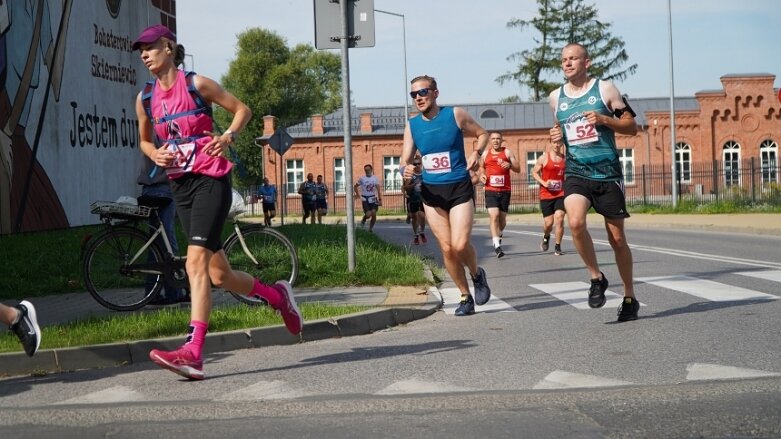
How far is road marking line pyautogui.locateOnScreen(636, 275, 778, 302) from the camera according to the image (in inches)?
389

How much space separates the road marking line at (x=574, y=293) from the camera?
9.96 m

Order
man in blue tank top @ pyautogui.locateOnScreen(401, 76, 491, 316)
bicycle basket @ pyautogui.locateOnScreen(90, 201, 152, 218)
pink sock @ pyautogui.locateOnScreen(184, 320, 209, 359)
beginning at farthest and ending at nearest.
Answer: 1. bicycle basket @ pyautogui.locateOnScreen(90, 201, 152, 218)
2. man in blue tank top @ pyautogui.locateOnScreen(401, 76, 491, 316)
3. pink sock @ pyautogui.locateOnScreen(184, 320, 209, 359)

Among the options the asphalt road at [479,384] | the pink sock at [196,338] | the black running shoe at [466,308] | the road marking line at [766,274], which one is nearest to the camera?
the asphalt road at [479,384]

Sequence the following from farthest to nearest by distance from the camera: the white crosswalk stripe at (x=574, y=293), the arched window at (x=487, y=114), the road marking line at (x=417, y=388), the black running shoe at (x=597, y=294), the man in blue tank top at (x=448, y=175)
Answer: the arched window at (x=487, y=114), the white crosswalk stripe at (x=574, y=293), the man in blue tank top at (x=448, y=175), the black running shoe at (x=597, y=294), the road marking line at (x=417, y=388)

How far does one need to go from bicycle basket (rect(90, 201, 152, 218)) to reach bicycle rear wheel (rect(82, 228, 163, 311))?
150 millimetres

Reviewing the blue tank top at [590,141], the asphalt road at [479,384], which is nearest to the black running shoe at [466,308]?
the asphalt road at [479,384]

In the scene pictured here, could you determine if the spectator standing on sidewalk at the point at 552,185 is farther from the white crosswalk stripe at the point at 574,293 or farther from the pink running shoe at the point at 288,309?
the pink running shoe at the point at 288,309

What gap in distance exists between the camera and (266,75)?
85.0 meters

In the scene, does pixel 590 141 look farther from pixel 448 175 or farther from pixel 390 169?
pixel 390 169

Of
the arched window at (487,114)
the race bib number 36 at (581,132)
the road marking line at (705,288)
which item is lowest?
the road marking line at (705,288)

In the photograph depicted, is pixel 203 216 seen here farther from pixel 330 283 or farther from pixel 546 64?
pixel 546 64

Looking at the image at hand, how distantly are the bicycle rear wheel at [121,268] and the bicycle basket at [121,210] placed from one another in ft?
0.49

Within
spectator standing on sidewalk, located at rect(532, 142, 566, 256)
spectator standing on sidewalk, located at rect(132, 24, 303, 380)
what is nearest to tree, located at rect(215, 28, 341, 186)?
spectator standing on sidewalk, located at rect(532, 142, 566, 256)

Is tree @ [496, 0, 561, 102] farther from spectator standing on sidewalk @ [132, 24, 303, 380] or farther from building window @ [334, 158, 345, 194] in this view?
spectator standing on sidewalk @ [132, 24, 303, 380]
